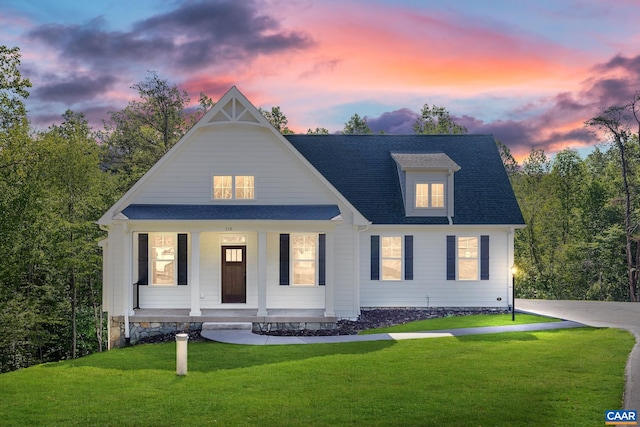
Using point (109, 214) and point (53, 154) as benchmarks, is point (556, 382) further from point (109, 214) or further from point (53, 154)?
point (53, 154)

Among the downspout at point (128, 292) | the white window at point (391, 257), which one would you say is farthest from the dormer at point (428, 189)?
the downspout at point (128, 292)

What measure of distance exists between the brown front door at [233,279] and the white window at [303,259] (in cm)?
180

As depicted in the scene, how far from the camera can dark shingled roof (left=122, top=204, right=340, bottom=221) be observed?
62.3 feet

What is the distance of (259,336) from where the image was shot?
56.7 feet

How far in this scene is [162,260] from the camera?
798 inches

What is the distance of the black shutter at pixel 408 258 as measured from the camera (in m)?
22.0

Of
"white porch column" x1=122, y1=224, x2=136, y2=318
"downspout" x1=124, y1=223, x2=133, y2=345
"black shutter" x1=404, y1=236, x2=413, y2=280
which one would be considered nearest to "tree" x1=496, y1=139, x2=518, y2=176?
→ "black shutter" x1=404, y1=236, x2=413, y2=280

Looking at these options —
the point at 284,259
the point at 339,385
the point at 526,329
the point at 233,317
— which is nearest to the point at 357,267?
the point at 284,259

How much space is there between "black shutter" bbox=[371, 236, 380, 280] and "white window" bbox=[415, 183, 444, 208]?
7.20 feet

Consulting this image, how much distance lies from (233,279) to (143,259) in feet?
10.8

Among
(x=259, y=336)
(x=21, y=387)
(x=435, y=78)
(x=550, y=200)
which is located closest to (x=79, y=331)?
(x=259, y=336)

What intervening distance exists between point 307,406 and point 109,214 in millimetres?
11937

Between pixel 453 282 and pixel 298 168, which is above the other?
pixel 298 168

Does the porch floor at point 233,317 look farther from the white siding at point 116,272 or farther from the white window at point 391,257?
the white window at point 391,257
